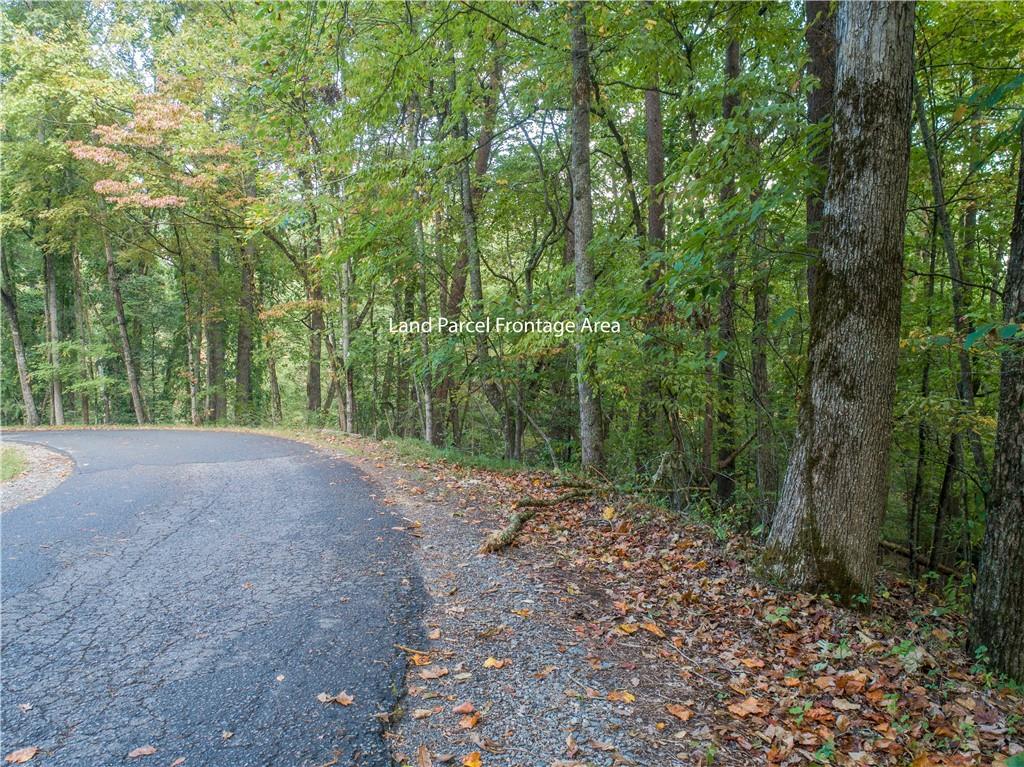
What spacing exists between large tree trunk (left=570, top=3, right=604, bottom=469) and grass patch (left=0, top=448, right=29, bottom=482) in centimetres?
823

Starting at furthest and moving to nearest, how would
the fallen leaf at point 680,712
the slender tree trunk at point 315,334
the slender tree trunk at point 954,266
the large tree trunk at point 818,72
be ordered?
the slender tree trunk at point 315,334
the large tree trunk at point 818,72
the slender tree trunk at point 954,266
the fallen leaf at point 680,712

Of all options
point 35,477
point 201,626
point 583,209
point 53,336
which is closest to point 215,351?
point 53,336

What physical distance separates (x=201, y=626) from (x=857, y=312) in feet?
16.0

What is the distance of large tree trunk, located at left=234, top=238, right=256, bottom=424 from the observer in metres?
19.6

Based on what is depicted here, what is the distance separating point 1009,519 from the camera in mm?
3230

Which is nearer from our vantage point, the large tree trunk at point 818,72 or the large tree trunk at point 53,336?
the large tree trunk at point 818,72

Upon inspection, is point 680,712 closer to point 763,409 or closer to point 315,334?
point 763,409

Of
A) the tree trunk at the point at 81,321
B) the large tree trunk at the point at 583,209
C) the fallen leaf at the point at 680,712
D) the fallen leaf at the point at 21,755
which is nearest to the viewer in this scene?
the fallen leaf at the point at 21,755

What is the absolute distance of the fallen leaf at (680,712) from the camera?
269 cm

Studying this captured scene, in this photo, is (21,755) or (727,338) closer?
(21,755)

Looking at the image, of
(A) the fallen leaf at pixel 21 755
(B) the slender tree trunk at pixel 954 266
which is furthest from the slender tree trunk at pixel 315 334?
(A) the fallen leaf at pixel 21 755

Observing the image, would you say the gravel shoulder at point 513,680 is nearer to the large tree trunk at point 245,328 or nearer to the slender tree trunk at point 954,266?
the slender tree trunk at point 954,266

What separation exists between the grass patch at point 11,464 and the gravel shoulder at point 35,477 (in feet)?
0.21

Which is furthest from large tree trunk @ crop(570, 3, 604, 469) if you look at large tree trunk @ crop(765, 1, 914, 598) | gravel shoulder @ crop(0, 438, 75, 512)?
gravel shoulder @ crop(0, 438, 75, 512)
